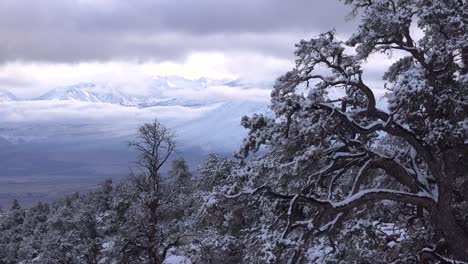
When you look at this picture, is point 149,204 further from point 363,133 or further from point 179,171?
point 179,171

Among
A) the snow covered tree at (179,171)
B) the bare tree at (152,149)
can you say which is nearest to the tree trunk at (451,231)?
the bare tree at (152,149)

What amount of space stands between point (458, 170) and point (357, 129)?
3597 mm

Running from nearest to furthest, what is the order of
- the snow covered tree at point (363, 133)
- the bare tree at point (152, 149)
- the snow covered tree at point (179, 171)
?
the snow covered tree at point (363, 133)
the bare tree at point (152, 149)
the snow covered tree at point (179, 171)

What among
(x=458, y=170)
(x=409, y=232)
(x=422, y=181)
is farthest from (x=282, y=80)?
(x=409, y=232)

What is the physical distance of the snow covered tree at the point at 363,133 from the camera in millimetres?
12867

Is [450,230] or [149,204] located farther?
[149,204]

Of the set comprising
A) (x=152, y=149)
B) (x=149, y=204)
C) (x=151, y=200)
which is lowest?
(x=149, y=204)

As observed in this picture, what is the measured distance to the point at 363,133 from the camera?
13352 millimetres

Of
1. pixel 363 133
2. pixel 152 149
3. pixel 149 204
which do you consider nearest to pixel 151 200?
pixel 149 204

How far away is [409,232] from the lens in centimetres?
1692

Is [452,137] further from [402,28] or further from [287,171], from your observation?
[287,171]

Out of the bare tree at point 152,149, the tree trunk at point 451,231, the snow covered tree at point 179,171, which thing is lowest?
the snow covered tree at point 179,171

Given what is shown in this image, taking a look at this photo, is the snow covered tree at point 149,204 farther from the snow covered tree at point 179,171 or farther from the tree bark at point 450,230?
the snow covered tree at point 179,171

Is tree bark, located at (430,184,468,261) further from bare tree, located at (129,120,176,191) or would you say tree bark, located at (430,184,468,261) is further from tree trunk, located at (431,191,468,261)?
bare tree, located at (129,120,176,191)
